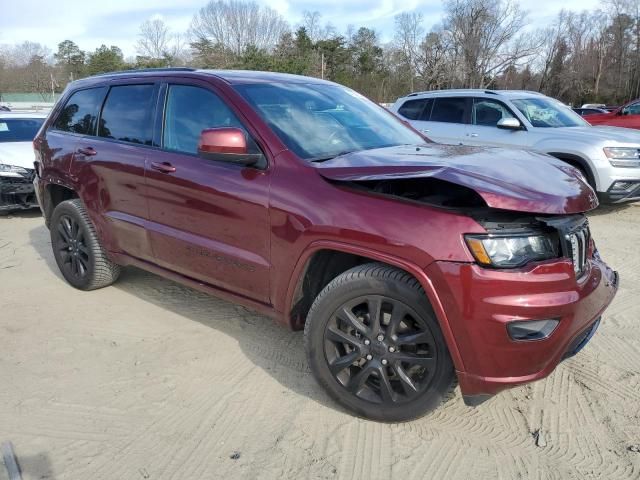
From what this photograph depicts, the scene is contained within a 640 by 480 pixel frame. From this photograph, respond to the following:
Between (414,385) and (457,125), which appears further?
(457,125)

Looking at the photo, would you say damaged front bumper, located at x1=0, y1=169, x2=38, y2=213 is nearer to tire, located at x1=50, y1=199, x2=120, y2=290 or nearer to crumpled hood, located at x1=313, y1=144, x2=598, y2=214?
tire, located at x1=50, y1=199, x2=120, y2=290

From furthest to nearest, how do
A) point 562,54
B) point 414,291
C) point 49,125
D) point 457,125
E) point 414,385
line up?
point 562,54 < point 457,125 < point 49,125 < point 414,385 < point 414,291

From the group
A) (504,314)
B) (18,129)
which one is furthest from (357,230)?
(18,129)

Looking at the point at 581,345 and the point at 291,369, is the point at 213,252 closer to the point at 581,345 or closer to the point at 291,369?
the point at 291,369

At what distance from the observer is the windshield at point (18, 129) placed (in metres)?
8.54

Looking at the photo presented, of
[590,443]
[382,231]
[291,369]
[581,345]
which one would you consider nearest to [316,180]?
[382,231]

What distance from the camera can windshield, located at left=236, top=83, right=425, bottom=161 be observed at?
3.02 m

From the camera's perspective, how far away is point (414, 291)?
2371 millimetres

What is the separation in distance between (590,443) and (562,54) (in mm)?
63395

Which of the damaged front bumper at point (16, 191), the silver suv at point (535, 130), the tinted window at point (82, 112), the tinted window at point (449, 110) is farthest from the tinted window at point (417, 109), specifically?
the tinted window at point (82, 112)

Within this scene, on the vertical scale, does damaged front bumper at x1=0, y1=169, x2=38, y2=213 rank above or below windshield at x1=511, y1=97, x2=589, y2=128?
below

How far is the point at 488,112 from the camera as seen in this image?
28.2 feet

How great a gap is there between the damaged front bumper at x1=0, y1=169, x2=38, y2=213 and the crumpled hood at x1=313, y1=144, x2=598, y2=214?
652cm

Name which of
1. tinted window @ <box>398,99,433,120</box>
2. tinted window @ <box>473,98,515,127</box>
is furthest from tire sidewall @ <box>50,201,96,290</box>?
tinted window @ <box>398,99,433,120</box>
